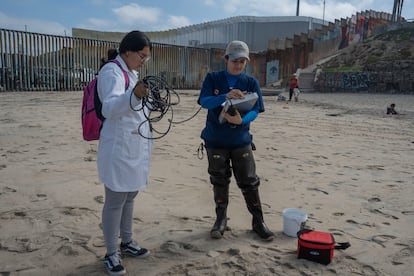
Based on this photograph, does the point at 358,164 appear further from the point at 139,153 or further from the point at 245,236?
the point at 139,153

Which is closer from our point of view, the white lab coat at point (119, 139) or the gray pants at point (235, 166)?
the white lab coat at point (119, 139)

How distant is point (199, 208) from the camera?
4.15 metres

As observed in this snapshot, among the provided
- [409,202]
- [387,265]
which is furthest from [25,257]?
[409,202]

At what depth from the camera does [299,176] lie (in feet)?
18.1

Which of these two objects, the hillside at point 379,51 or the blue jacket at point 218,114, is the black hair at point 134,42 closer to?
the blue jacket at point 218,114

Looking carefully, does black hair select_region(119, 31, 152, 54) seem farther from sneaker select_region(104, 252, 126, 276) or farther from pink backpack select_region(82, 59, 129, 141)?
sneaker select_region(104, 252, 126, 276)

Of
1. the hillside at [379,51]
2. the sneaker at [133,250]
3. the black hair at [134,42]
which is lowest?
the sneaker at [133,250]

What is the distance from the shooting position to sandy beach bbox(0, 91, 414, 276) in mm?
2963

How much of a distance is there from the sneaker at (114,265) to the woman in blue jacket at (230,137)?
0.93m

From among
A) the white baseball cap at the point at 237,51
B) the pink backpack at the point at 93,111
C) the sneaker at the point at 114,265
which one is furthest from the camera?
the white baseball cap at the point at 237,51

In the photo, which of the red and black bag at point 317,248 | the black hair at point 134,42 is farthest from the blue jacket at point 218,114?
the red and black bag at point 317,248

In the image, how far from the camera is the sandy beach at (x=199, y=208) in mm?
2963

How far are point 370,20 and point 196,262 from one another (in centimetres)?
4066

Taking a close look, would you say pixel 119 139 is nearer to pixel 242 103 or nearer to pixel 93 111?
pixel 93 111
